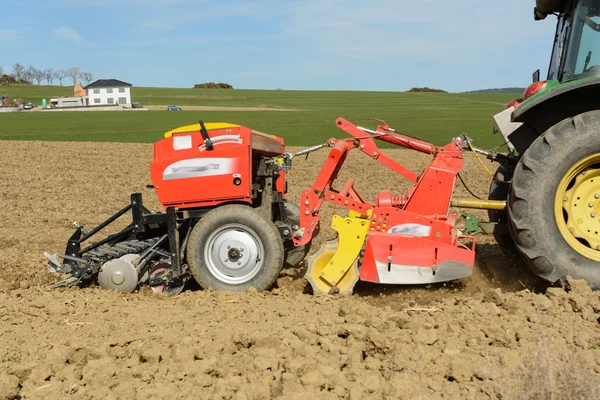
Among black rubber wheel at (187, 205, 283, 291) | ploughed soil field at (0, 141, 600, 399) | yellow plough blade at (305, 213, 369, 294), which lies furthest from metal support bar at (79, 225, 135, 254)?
yellow plough blade at (305, 213, 369, 294)

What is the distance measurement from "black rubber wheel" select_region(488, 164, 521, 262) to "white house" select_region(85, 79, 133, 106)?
81368mm

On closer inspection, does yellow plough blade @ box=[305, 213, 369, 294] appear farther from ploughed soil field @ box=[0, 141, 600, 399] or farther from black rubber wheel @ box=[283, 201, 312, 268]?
black rubber wheel @ box=[283, 201, 312, 268]

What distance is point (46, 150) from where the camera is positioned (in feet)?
54.8

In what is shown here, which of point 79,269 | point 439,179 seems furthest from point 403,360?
point 79,269

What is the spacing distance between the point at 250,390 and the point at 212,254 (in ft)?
7.16

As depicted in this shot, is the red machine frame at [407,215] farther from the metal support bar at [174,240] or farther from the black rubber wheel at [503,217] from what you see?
the metal support bar at [174,240]

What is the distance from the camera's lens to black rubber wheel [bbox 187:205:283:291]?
204 inches

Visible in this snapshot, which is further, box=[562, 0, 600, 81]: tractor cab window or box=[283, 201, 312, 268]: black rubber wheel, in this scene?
box=[283, 201, 312, 268]: black rubber wheel

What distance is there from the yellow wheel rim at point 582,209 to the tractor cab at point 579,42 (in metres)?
0.96

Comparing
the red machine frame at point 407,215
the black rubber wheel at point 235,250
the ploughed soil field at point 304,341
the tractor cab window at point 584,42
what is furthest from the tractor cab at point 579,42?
the black rubber wheel at point 235,250

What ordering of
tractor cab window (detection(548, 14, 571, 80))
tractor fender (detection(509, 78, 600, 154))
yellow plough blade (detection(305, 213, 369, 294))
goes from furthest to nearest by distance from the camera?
tractor cab window (detection(548, 14, 571, 80))
yellow plough blade (detection(305, 213, 369, 294))
tractor fender (detection(509, 78, 600, 154))

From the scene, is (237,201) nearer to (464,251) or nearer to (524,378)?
(464,251)

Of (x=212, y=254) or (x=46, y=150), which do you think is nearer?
(x=212, y=254)

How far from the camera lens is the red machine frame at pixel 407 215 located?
4.90 meters
